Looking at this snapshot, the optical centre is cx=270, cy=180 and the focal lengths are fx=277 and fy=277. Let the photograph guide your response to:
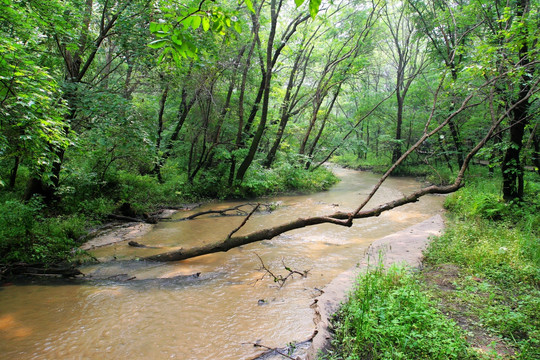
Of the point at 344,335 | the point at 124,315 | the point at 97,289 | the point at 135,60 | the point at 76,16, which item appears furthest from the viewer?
the point at 135,60

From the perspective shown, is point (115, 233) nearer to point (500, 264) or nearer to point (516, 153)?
point (500, 264)

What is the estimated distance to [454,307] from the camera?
12.2 feet

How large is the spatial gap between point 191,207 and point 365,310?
28.1 feet

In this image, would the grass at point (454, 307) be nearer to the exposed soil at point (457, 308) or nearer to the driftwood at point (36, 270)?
the exposed soil at point (457, 308)

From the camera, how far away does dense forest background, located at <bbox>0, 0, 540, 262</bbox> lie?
3904 mm

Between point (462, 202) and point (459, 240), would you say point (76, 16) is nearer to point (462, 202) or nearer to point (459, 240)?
point (459, 240)

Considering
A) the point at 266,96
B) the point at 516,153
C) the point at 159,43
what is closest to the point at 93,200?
the point at 266,96

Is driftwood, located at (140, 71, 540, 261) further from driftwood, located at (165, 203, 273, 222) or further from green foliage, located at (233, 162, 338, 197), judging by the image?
green foliage, located at (233, 162, 338, 197)

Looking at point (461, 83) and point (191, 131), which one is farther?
point (191, 131)

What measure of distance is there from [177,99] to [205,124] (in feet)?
10.1

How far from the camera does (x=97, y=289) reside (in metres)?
4.67

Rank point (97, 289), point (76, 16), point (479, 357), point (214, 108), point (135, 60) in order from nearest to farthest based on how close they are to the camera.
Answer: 1. point (479, 357)
2. point (97, 289)
3. point (76, 16)
4. point (135, 60)
5. point (214, 108)

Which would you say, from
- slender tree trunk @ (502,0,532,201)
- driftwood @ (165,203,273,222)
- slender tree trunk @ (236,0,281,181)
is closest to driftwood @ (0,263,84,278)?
driftwood @ (165,203,273,222)

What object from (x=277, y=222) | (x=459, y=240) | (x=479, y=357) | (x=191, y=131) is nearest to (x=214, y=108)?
(x=191, y=131)
